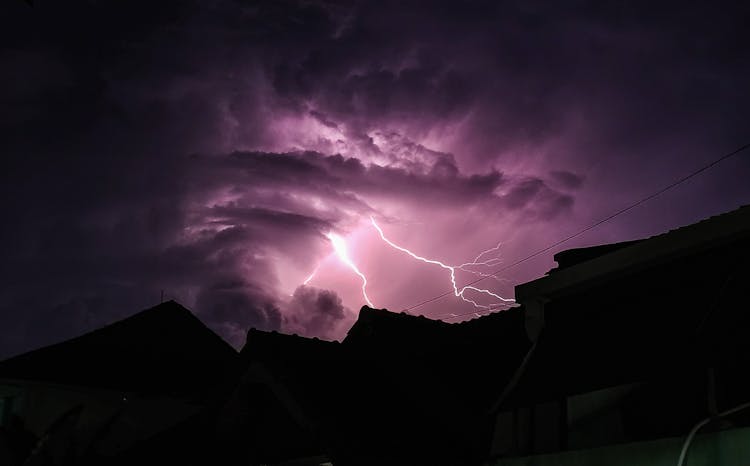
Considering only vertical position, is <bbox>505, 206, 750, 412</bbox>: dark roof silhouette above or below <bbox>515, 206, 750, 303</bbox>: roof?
below

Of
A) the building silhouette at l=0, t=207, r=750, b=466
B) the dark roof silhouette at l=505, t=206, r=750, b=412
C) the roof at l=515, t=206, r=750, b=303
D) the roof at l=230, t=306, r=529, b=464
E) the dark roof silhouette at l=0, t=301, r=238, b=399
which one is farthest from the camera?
the dark roof silhouette at l=0, t=301, r=238, b=399

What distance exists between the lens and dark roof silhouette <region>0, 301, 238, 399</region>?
1992 centimetres

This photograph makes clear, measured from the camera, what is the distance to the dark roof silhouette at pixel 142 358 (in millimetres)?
19922

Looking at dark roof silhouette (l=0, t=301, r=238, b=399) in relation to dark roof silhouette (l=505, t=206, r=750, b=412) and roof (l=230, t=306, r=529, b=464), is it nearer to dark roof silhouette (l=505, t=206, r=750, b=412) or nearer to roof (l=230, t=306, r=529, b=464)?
roof (l=230, t=306, r=529, b=464)

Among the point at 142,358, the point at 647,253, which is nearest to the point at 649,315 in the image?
the point at 647,253

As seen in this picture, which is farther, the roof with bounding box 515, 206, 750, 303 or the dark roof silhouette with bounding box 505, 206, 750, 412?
the roof with bounding box 515, 206, 750, 303

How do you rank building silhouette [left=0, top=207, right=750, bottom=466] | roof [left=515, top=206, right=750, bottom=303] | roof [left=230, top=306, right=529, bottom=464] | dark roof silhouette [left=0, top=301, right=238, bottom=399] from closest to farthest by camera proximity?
building silhouette [left=0, top=207, right=750, bottom=466], roof [left=515, top=206, right=750, bottom=303], roof [left=230, top=306, right=529, bottom=464], dark roof silhouette [left=0, top=301, right=238, bottom=399]

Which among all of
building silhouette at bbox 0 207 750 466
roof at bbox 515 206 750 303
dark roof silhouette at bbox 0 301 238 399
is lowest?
building silhouette at bbox 0 207 750 466

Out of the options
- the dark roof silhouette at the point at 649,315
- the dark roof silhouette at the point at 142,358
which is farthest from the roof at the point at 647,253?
the dark roof silhouette at the point at 142,358

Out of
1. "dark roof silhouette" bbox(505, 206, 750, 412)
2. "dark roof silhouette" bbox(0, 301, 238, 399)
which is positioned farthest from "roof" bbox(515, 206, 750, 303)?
"dark roof silhouette" bbox(0, 301, 238, 399)

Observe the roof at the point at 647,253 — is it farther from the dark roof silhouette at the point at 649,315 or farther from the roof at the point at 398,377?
the roof at the point at 398,377

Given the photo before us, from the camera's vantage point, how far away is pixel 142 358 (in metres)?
22.2

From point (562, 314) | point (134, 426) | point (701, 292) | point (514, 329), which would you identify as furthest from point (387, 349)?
point (134, 426)

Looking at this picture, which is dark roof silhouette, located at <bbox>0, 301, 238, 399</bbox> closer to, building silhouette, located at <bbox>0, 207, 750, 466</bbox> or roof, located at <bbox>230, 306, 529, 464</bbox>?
building silhouette, located at <bbox>0, 207, 750, 466</bbox>
